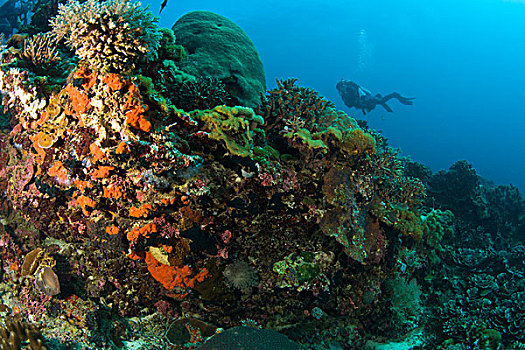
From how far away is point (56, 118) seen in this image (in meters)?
4.14

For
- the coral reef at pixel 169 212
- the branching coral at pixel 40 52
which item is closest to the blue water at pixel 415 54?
the coral reef at pixel 169 212

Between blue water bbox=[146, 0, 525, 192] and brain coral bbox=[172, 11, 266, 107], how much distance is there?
79.8 metres

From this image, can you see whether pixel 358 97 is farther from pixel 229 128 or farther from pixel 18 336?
pixel 18 336

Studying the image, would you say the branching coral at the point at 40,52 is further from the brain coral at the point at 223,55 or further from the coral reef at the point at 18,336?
the coral reef at the point at 18,336

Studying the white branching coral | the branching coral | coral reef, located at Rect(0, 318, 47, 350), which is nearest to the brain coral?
the branching coral

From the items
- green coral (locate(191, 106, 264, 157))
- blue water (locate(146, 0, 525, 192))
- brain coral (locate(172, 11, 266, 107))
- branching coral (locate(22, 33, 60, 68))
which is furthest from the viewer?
blue water (locate(146, 0, 525, 192))

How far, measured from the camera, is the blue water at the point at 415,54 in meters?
88.8

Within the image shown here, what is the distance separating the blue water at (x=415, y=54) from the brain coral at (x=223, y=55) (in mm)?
79804

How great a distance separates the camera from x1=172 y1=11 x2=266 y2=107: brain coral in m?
6.43

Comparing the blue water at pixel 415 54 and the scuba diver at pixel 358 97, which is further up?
the blue water at pixel 415 54

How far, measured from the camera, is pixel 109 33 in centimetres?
370

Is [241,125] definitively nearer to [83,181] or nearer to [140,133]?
[140,133]

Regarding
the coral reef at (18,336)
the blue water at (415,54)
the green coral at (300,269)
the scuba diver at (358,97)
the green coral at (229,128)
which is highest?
the blue water at (415,54)

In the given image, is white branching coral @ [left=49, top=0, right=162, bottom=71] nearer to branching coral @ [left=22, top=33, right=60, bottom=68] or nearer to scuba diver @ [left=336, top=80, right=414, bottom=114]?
branching coral @ [left=22, top=33, right=60, bottom=68]
